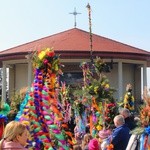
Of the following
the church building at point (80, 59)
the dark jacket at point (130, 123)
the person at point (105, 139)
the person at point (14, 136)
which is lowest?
the person at point (105, 139)

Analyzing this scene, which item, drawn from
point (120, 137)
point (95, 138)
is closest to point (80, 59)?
point (95, 138)

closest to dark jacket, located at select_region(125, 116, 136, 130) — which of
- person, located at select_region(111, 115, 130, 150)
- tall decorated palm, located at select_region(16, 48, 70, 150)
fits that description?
person, located at select_region(111, 115, 130, 150)

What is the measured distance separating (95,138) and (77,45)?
72.3 feet

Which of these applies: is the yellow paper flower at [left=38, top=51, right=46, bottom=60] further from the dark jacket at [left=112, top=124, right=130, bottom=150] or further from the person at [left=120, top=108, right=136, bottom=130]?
the person at [left=120, top=108, right=136, bottom=130]

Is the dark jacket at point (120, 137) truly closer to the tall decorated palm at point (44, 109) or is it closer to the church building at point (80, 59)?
the tall decorated palm at point (44, 109)

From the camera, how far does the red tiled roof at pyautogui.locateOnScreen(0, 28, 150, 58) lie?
29719mm

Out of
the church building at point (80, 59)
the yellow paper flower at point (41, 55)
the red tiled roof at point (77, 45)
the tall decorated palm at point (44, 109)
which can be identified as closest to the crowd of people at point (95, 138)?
the tall decorated palm at point (44, 109)

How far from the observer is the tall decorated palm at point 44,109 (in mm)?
7414

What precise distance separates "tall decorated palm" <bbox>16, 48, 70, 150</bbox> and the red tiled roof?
21273mm

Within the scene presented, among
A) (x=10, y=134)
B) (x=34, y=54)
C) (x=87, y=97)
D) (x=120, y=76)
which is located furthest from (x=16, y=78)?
(x=10, y=134)

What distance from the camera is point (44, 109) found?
7.67 metres

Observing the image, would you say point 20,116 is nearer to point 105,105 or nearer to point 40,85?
point 40,85

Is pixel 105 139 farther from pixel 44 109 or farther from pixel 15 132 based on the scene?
pixel 15 132

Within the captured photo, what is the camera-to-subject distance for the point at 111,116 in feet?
36.6
